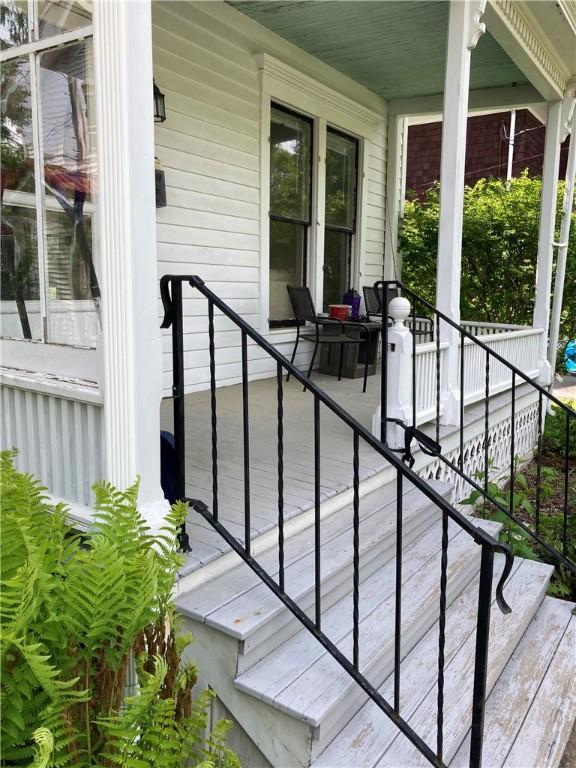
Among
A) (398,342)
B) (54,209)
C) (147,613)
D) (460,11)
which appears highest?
(460,11)

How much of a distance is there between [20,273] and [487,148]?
11.6m

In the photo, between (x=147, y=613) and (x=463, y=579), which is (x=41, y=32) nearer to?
(x=147, y=613)

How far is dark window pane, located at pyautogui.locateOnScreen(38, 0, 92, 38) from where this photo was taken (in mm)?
1784

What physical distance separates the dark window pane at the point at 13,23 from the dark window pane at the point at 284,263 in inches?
124

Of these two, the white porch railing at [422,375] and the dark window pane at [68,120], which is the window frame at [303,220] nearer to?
the white porch railing at [422,375]

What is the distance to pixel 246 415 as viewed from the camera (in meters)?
1.92

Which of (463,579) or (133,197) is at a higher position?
(133,197)

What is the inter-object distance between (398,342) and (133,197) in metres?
1.79

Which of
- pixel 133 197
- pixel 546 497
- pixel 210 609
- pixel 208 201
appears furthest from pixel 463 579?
pixel 208 201

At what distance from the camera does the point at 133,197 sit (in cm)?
175

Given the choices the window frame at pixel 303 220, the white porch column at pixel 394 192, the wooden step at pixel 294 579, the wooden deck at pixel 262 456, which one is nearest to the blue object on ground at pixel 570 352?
the white porch column at pixel 394 192

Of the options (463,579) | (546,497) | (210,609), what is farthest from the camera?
(546,497)

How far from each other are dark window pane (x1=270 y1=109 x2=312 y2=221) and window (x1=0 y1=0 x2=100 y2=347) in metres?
3.16

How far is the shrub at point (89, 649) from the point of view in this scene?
4.00ft
